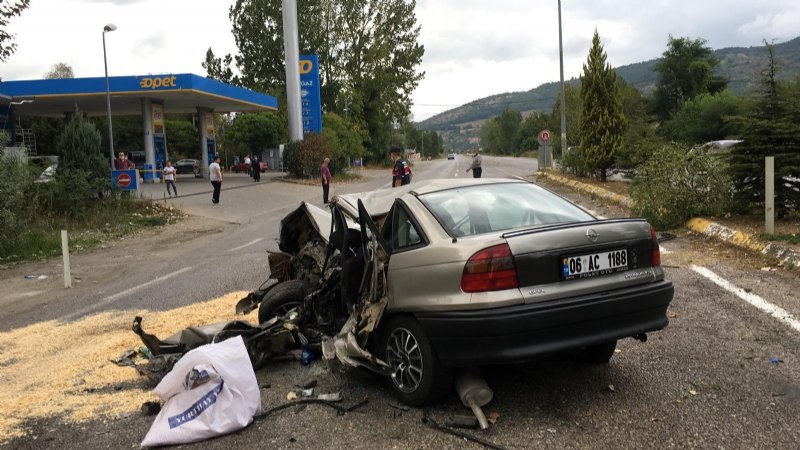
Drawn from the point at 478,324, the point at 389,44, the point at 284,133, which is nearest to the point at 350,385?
the point at 478,324

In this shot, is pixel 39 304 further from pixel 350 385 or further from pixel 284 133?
pixel 284 133

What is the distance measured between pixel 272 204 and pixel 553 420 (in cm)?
2145

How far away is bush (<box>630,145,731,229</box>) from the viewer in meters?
10.9

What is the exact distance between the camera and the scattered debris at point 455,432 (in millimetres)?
3397

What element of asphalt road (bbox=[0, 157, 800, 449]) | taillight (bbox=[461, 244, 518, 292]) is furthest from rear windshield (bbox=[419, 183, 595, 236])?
asphalt road (bbox=[0, 157, 800, 449])

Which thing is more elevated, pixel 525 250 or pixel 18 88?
pixel 18 88

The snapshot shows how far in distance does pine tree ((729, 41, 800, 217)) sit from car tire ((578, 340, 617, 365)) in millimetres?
6724

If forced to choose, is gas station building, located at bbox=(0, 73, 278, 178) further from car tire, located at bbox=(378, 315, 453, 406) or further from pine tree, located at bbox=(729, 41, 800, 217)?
car tire, located at bbox=(378, 315, 453, 406)

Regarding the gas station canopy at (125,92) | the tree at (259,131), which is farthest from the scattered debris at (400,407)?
the tree at (259,131)

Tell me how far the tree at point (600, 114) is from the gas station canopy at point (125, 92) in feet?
62.1

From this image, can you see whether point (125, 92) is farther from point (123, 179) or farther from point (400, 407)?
point (400, 407)

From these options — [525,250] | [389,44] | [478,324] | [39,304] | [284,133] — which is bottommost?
[39,304]

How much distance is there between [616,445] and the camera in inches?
131

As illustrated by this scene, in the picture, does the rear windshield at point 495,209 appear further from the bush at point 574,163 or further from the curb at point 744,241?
the bush at point 574,163
